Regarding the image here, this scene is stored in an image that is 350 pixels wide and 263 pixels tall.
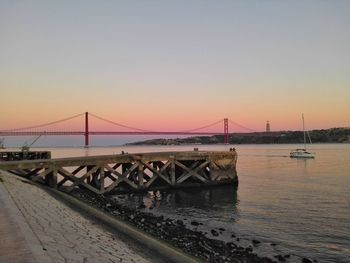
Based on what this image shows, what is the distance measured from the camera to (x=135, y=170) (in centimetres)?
3306

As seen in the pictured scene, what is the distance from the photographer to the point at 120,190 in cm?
3028

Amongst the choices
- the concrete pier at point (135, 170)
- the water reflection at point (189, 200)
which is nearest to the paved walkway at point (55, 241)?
the water reflection at point (189, 200)

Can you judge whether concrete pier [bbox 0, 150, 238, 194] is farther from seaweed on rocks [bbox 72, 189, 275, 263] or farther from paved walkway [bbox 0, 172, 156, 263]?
paved walkway [bbox 0, 172, 156, 263]

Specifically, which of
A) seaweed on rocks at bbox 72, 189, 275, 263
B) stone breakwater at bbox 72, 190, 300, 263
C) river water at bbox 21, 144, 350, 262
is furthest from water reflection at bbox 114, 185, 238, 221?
seaweed on rocks at bbox 72, 189, 275, 263

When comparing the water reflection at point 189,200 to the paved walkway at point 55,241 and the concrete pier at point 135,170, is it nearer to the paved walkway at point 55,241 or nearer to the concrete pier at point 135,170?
the concrete pier at point 135,170

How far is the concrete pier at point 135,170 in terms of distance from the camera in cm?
2544

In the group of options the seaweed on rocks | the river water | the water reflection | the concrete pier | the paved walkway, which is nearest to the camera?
the paved walkway

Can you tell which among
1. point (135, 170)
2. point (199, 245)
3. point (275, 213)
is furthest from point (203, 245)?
point (135, 170)

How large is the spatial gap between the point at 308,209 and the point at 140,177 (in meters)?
13.2

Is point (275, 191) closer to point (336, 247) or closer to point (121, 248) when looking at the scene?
point (336, 247)

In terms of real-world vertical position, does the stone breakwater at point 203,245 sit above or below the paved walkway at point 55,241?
below

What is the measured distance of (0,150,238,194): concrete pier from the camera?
2544 cm

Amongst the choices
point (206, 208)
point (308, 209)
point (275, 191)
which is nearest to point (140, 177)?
point (206, 208)

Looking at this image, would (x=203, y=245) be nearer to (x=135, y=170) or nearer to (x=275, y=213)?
(x=275, y=213)
